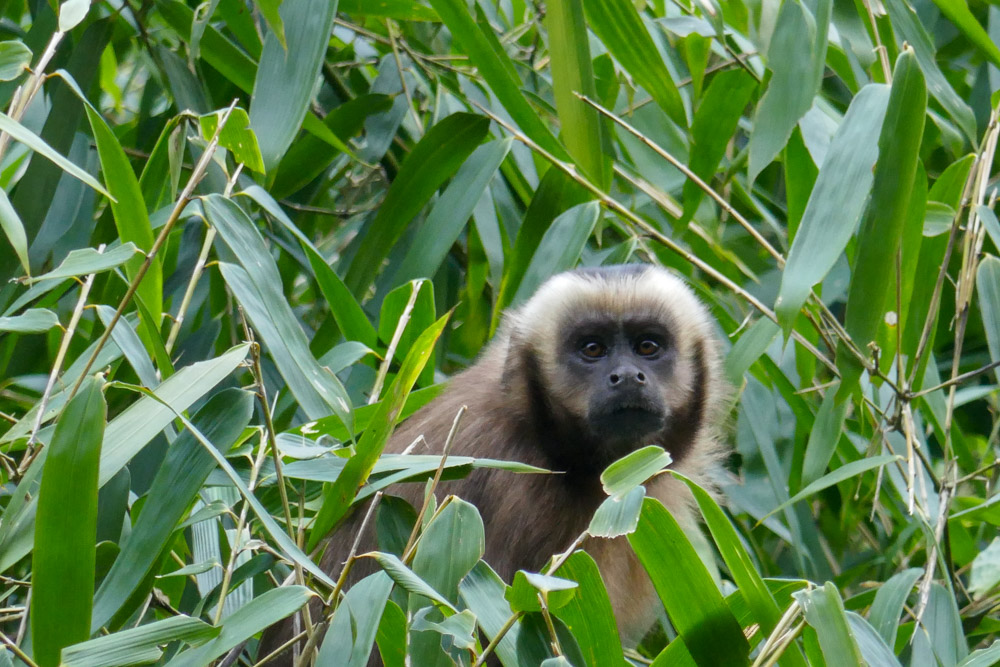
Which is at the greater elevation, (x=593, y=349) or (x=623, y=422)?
(x=593, y=349)

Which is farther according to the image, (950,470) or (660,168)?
(660,168)

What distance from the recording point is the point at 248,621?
188cm

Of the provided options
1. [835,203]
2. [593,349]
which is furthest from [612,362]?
[835,203]

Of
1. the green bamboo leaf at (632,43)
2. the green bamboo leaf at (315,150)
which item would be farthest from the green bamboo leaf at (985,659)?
the green bamboo leaf at (315,150)

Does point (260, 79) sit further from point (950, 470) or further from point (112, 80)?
point (112, 80)

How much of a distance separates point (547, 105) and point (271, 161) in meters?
1.38

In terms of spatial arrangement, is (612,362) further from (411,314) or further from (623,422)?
(411,314)

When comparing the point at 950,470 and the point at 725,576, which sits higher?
the point at 950,470

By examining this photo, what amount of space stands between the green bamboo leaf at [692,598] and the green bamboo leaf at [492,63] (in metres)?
1.50

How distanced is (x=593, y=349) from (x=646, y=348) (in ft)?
0.57

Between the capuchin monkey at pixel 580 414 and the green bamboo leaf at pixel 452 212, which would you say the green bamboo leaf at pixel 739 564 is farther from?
the green bamboo leaf at pixel 452 212

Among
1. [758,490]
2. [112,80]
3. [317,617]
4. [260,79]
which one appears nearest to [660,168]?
[758,490]

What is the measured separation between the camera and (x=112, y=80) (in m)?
5.21

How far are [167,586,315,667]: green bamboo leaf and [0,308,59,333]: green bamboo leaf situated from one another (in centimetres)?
73
